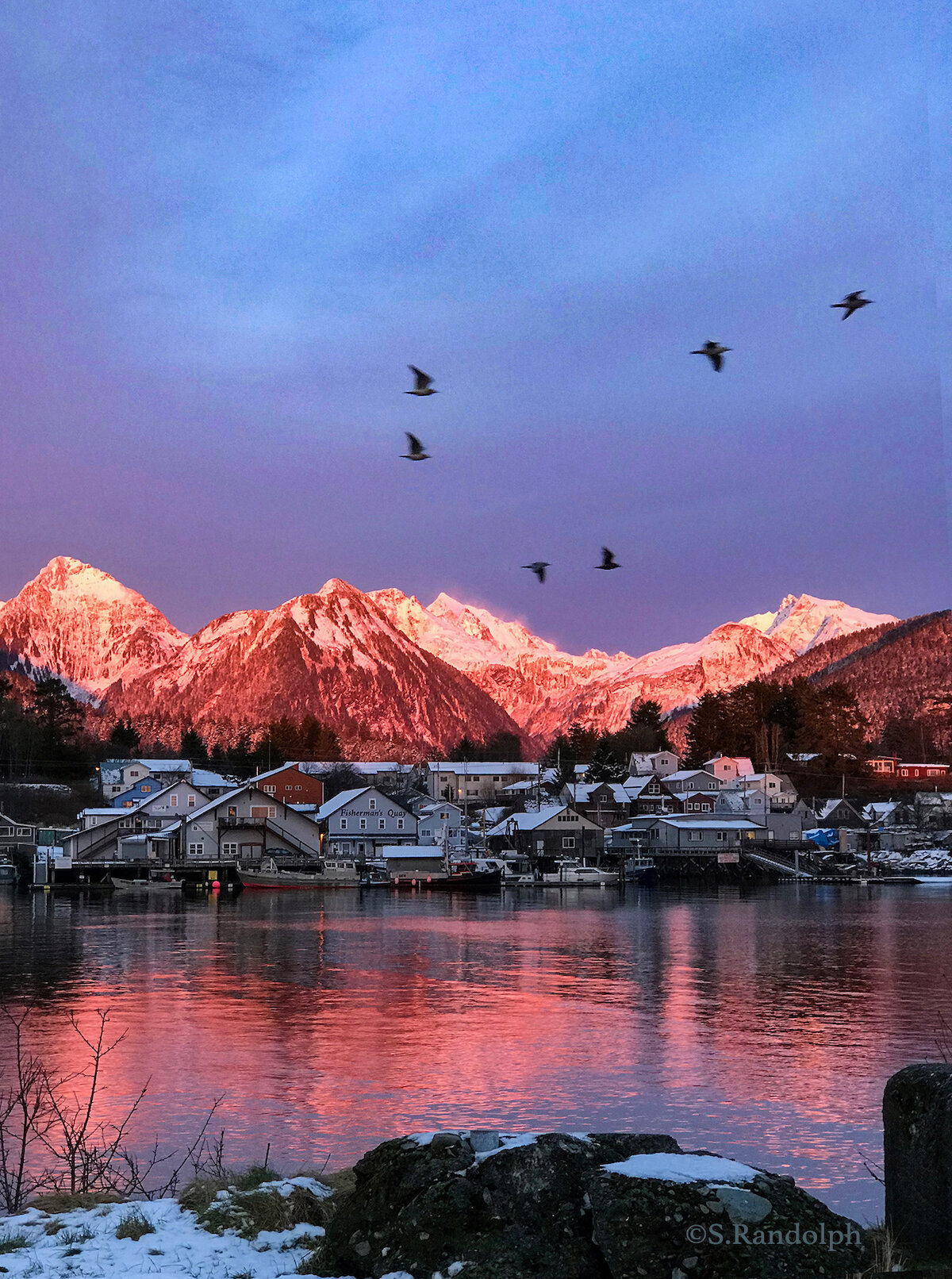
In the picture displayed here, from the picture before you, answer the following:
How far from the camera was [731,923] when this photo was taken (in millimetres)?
64438

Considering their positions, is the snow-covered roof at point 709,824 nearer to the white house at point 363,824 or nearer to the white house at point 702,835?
the white house at point 702,835

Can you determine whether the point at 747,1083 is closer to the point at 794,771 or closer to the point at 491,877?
the point at 491,877

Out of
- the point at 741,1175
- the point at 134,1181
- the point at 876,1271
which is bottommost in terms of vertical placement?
the point at 134,1181

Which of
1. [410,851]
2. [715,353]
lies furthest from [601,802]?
[715,353]

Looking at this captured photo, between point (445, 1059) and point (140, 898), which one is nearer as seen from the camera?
point (445, 1059)

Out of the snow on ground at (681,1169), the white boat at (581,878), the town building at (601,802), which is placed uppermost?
the snow on ground at (681,1169)

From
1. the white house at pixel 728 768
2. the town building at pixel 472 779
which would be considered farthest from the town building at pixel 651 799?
the town building at pixel 472 779

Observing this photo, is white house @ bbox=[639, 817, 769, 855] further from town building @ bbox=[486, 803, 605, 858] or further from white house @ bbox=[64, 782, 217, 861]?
white house @ bbox=[64, 782, 217, 861]

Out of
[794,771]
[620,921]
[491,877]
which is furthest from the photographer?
[794,771]

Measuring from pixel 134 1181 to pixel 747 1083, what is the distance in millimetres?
13824

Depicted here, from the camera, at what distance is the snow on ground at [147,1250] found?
26.5ft

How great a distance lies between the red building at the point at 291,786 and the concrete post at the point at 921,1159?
12408 cm

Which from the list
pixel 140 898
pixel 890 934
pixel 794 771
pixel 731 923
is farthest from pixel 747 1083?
pixel 794 771

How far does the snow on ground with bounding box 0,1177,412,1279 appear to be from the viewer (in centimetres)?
809
